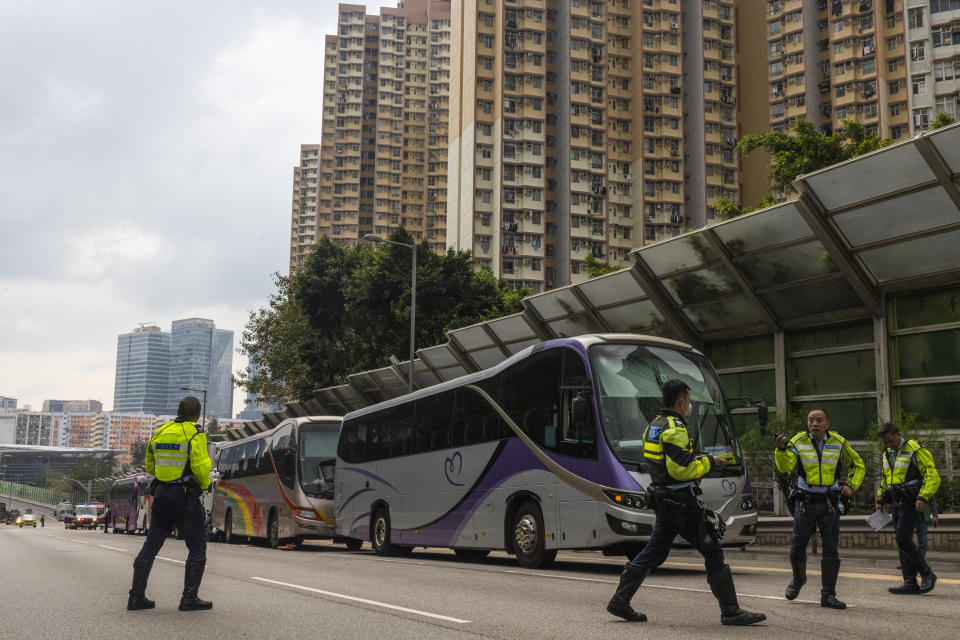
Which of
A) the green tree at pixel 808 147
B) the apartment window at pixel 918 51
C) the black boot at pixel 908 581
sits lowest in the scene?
the black boot at pixel 908 581

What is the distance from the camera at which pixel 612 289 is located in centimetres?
2031

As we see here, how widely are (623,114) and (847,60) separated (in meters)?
22.5

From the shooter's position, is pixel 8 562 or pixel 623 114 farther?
pixel 623 114

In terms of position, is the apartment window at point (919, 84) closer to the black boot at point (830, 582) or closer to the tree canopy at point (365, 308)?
the tree canopy at point (365, 308)

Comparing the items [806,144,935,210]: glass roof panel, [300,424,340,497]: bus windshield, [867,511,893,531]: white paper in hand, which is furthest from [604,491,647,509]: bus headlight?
[300,424,340,497]: bus windshield

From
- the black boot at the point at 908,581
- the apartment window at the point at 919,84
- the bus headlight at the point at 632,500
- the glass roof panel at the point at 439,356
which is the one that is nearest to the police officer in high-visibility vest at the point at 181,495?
the bus headlight at the point at 632,500

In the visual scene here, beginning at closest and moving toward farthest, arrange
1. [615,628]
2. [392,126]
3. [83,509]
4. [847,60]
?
[615,628] → [83,509] → [847,60] → [392,126]

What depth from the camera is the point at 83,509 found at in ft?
261

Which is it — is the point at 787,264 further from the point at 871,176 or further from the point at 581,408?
the point at 581,408

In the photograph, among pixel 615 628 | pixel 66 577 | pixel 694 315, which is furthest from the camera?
pixel 694 315

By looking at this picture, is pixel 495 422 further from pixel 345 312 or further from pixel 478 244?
pixel 478 244

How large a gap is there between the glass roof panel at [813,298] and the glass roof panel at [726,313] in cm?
40

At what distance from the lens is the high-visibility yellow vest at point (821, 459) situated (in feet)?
26.9

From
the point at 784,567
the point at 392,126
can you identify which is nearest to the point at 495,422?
the point at 784,567
